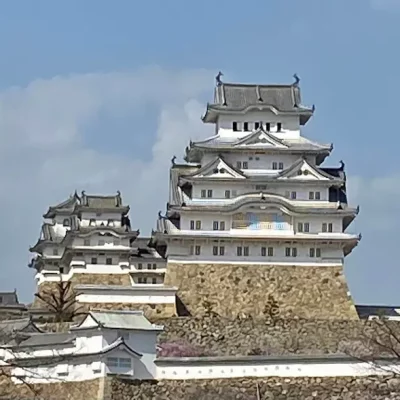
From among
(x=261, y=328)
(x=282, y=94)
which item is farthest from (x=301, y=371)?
(x=282, y=94)

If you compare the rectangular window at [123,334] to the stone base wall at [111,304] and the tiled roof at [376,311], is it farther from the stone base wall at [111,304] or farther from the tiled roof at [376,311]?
the tiled roof at [376,311]

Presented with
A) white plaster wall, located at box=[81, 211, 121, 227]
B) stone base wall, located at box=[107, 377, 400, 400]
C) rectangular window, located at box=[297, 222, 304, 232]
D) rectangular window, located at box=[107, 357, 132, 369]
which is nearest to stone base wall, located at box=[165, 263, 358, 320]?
rectangular window, located at box=[297, 222, 304, 232]

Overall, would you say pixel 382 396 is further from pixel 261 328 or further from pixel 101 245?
pixel 101 245

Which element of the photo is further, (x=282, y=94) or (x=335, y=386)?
(x=282, y=94)

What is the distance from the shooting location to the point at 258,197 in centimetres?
3788

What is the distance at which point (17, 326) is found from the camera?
31891 mm

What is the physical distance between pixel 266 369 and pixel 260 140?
47.8 ft

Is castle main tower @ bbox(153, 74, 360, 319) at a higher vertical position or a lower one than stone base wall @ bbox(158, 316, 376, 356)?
higher

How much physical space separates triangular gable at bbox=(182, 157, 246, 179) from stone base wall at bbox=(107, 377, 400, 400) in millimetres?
13060

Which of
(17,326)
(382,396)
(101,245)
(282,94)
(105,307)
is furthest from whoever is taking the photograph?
(101,245)

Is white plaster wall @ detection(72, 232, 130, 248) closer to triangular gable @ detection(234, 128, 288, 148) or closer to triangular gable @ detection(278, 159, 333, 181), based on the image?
triangular gable @ detection(234, 128, 288, 148)

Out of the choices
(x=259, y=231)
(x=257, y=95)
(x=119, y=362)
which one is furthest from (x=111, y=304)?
(x=257, y=95)

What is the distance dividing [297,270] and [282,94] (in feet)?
27.2

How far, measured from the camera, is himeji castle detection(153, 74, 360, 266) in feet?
123
